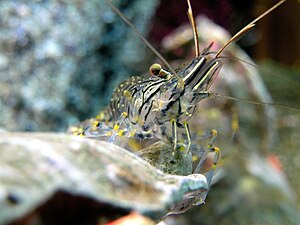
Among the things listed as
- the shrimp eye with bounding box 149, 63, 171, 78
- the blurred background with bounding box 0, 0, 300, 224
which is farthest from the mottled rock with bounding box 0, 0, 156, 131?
the shrimp eye with bounding box 149, 63, 171, 78

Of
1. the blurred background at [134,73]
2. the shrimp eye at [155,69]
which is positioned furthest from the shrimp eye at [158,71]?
the blurred background at [134,73]

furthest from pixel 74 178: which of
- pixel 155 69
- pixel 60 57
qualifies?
pixel 60 57

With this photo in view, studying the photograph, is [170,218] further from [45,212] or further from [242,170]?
[45,212]

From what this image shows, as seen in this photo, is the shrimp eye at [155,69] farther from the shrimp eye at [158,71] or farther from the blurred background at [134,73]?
the blurred background at [134,73]

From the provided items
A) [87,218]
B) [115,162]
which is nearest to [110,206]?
[87,218]

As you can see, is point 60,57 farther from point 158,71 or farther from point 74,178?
point 74,178

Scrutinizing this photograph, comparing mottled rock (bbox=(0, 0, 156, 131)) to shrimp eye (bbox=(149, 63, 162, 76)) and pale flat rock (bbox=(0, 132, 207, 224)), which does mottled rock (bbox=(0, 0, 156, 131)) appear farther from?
pale flat rock (bbox=(0, 132, 207, 224))
